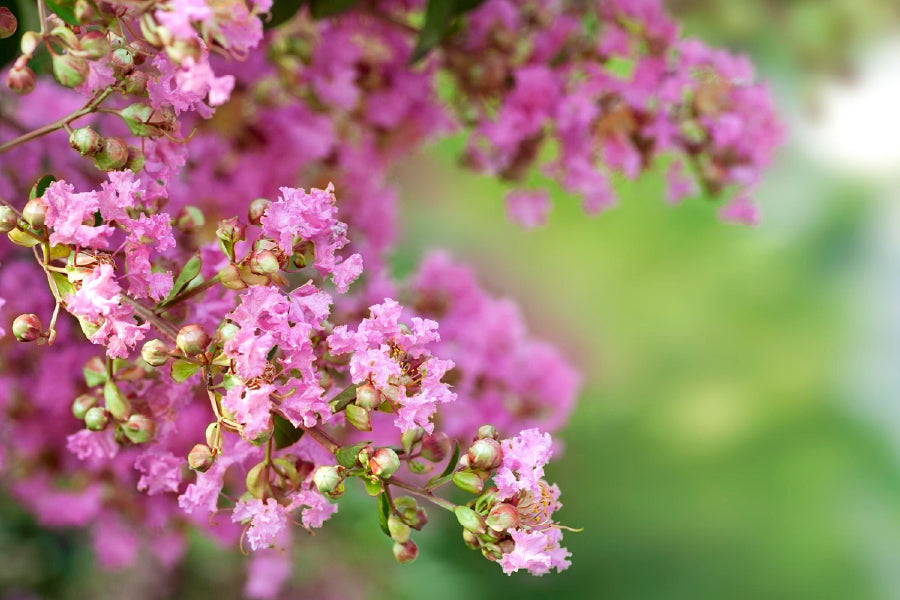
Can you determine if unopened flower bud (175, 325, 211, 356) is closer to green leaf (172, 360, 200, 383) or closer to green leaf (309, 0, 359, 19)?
green leaf (172, 360, 200, 383)

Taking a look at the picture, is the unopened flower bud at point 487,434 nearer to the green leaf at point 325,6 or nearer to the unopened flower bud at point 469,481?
the unopened flower bud at point 469,481

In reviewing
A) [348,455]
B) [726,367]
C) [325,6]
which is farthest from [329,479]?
[726,367]

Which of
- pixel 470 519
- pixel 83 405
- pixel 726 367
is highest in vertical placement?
pixel 470 519

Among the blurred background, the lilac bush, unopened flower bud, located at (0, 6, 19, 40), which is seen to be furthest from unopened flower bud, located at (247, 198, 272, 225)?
the blurred background

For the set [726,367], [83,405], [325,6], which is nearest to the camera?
[83,405]

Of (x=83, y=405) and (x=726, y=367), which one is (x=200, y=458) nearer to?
(x=83, y=405)

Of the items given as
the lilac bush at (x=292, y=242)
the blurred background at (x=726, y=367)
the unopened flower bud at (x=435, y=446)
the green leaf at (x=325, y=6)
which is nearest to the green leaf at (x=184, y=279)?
the lilac bush at (x=292, y=242)
